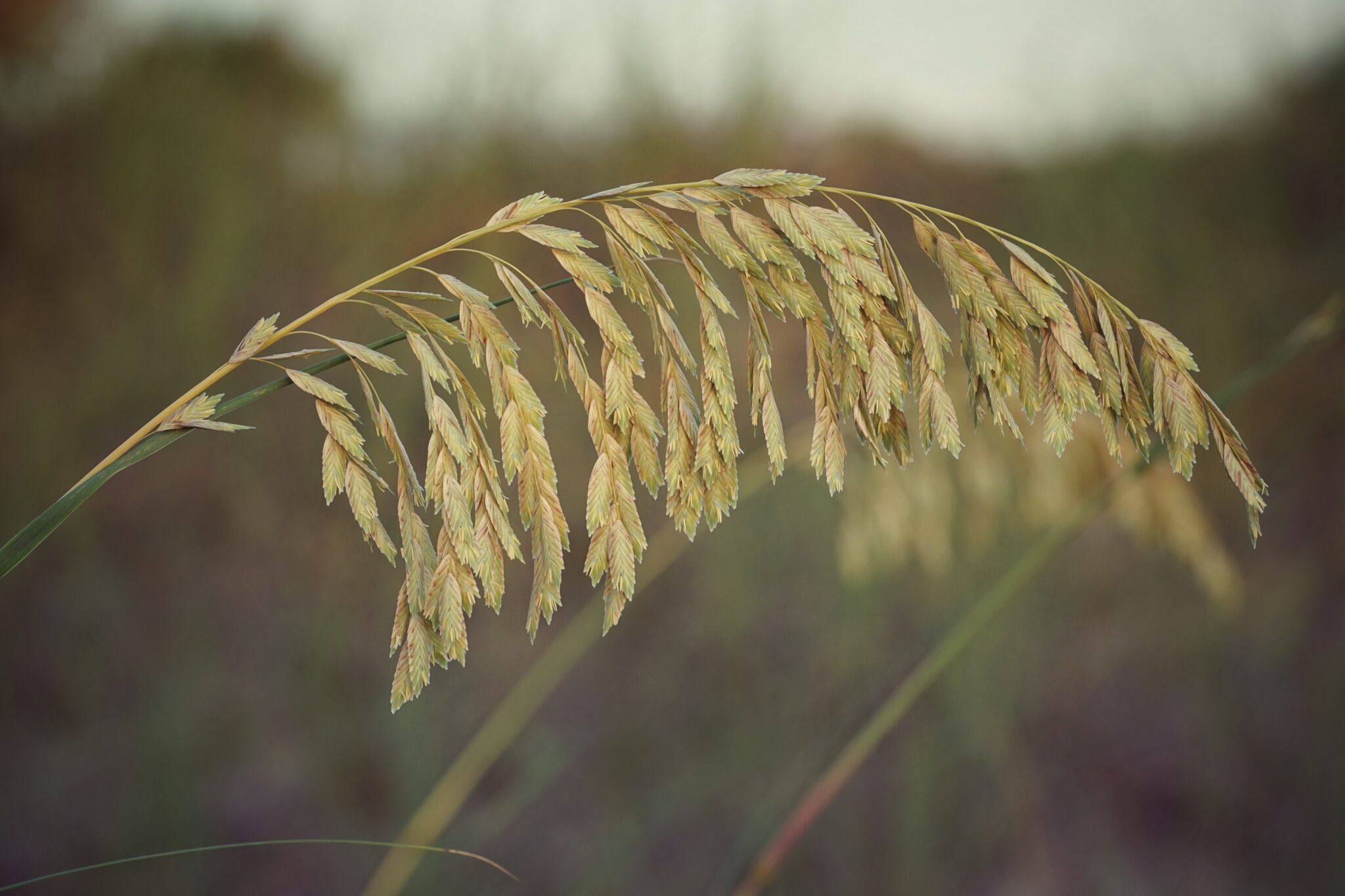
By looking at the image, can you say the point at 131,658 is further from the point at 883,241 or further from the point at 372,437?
the point at 883,241

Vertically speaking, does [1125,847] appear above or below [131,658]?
below

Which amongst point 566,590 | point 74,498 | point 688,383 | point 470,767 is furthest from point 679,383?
point 566,590

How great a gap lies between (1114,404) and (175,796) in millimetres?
1434

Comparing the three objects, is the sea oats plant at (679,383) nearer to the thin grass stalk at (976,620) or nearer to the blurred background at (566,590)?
the thin grass stalk at (976,620)

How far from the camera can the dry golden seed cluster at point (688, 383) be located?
0.33m

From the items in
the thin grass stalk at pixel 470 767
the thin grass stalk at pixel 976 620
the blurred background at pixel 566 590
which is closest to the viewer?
the thin grass stalk at pixel 976 620

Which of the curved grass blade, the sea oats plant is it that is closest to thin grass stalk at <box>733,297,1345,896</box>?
the sea oats plant

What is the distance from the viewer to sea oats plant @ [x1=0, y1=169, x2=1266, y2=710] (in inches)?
13.1

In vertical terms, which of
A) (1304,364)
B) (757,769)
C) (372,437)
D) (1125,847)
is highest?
(1304,364)

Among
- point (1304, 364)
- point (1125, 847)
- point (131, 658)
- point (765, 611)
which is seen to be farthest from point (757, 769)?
point (1304, 364)

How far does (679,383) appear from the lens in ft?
1.22

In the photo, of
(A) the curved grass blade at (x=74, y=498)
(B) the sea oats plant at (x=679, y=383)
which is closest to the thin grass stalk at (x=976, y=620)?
(B) the sea oats plant at (x=679, y=383)

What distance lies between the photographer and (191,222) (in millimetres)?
1888

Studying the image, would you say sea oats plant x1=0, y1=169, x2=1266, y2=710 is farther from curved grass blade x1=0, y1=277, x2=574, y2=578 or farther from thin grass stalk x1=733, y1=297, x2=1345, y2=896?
thin grass stalk x1=733, y1=297, x2=1345, y2=896
